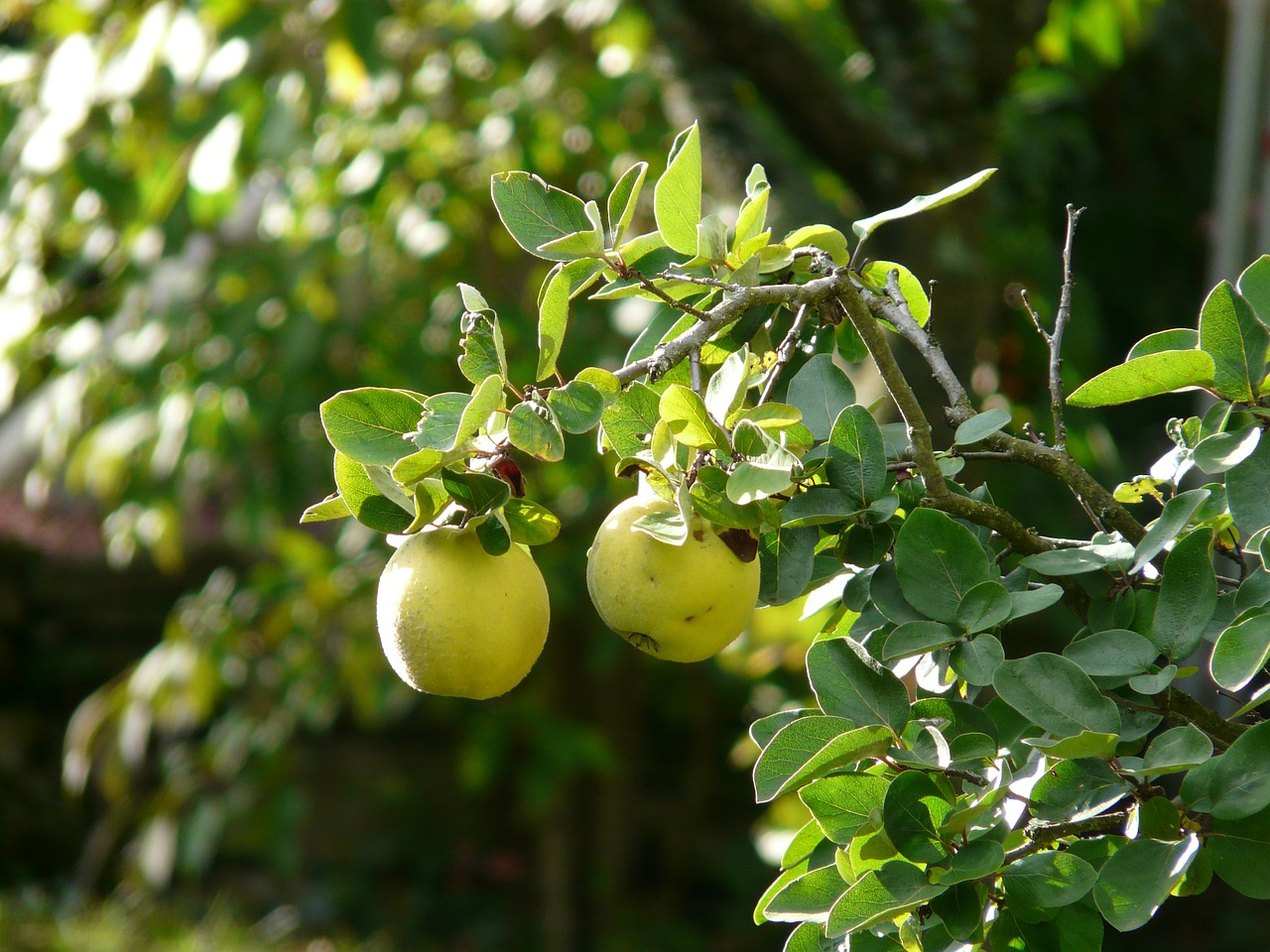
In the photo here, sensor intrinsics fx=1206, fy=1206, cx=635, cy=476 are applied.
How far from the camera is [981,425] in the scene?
1.83ft

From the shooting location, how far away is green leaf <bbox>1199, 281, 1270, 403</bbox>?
54 centimetres

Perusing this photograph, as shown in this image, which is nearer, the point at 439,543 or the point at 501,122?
the point at 439,543

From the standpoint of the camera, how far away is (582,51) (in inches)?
102

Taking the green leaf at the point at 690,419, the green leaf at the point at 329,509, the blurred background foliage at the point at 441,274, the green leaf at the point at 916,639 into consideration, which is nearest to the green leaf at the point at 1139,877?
the green leaf at the point at 916,639

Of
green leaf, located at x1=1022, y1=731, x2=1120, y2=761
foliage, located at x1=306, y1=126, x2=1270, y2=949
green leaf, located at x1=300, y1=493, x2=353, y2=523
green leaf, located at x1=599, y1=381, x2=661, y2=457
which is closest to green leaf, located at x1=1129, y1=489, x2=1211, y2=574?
foliage, located at x1=306, y1=126, x2=1270, y2=949

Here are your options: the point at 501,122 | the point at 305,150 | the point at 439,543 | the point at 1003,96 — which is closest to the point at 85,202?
the point at 305,150

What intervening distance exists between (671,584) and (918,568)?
108 millimetres

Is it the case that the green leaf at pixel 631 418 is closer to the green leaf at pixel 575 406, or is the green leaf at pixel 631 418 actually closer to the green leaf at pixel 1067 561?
the green leaf at pixel 575 406

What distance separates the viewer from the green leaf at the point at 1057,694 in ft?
1.60

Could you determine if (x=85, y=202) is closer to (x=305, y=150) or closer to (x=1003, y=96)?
(x=305, y=150)

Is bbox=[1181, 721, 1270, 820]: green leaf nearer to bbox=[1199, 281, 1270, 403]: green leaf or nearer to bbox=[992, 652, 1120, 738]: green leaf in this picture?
bbox=[992, 652, 1120, 738]: green leaf

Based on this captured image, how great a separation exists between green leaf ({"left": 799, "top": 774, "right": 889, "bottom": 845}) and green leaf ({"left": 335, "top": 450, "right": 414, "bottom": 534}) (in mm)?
211

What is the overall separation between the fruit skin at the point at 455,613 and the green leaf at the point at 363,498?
0.02m

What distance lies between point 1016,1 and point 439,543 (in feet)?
5.10
